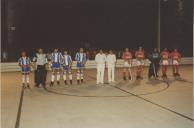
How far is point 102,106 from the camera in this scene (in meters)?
14.7

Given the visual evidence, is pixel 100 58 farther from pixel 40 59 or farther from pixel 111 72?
pixel 40 59

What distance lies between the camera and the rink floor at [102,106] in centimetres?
1187

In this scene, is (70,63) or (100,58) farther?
(100,58)

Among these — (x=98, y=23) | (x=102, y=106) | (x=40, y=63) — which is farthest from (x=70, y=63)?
(x=98, y=23)

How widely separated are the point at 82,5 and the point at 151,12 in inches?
381

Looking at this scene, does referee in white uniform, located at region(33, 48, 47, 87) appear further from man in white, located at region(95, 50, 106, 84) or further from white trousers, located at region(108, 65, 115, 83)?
white trousers, located at region(108, 65, 115, 83)

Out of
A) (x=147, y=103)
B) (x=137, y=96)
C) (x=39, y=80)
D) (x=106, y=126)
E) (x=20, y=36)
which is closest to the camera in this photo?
(x=106, y=126)

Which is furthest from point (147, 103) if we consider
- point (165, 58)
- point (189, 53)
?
point (189, 53)

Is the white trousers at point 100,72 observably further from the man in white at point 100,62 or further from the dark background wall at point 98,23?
the dark background wall at point 98,23

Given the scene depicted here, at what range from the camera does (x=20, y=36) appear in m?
47.2

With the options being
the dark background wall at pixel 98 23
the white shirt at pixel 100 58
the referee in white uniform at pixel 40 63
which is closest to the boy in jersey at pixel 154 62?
the white shirt at pixel 100 58

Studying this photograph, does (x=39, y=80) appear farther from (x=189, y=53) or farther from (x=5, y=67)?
(x=189, y=53)

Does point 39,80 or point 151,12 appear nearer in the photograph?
point 39,80

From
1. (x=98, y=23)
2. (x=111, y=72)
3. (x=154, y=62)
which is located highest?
(x=98, y=23)
